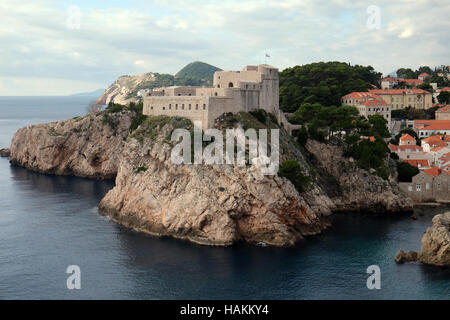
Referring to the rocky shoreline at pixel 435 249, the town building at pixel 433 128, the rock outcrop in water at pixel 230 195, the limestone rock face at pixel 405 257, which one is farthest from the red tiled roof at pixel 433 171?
the town building at pixel 433 128

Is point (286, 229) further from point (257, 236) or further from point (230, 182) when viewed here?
point (230, 182)

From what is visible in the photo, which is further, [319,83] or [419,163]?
Answer: [319,83]

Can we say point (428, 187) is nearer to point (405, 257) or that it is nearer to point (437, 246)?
point (437, 246)

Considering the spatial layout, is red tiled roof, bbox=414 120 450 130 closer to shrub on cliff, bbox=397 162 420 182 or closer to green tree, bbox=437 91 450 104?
green tree, bbox=437 91 450 104

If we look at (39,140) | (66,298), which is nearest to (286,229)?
(66,298)

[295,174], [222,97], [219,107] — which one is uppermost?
[222,97]

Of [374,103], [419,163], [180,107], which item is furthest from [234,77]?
[374,103]
